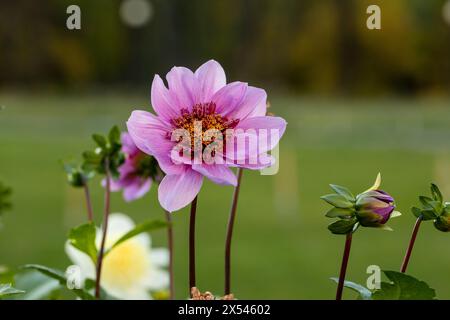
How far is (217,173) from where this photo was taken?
0.22m

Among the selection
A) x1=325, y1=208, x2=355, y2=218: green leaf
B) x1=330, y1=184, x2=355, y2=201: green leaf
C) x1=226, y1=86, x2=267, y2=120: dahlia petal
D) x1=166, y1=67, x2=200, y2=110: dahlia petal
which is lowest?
x1=325, y1=208, x2=355, y2=218: green leaf

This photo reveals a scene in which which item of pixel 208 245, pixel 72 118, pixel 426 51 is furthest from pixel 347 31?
pixel 208 245

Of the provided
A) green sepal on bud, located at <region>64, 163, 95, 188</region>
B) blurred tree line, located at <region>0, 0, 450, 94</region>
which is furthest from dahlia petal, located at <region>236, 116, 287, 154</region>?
blurred tree line, located at <region>0, 0, 450, 94</region>

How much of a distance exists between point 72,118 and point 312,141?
5.08 m

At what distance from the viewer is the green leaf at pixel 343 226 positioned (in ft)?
0.72

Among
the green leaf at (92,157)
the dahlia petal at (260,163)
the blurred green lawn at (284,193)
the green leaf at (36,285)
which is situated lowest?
the blurred green lawn at (284,193)

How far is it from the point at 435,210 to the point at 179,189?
0.08 m

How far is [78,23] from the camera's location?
28cm

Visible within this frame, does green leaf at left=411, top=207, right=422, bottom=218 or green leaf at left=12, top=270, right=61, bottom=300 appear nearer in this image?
green leaf at left=411, top=207, right=422, bottom=218

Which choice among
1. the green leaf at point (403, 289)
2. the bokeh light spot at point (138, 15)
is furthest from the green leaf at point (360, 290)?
the bokeh light spot at point (138, 15)

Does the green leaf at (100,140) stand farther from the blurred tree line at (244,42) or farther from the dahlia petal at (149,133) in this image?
the blurred tree line at (244,42)

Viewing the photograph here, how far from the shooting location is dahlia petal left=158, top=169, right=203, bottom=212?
0.21 metres

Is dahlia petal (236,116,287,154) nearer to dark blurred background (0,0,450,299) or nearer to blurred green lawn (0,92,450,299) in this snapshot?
blurred green lawn (0,92,450,299)
